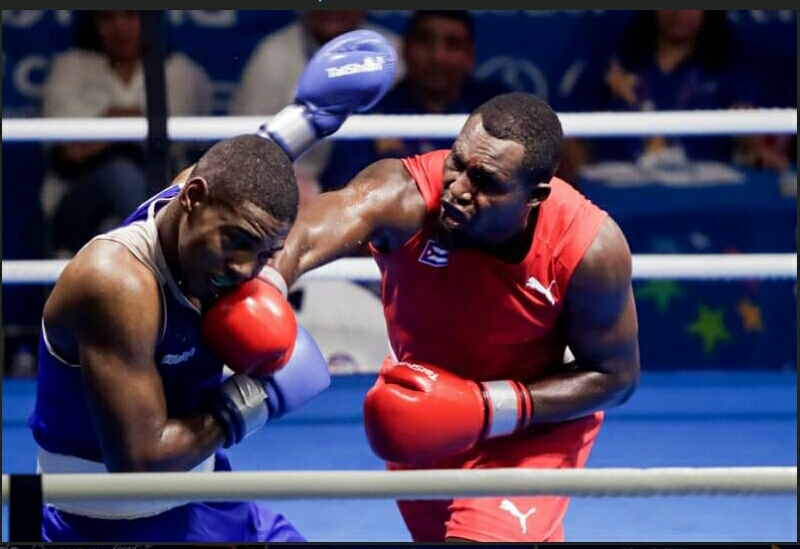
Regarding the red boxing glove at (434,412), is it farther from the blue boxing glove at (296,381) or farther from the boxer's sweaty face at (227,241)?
the boxer's sweaty face at (227,241)

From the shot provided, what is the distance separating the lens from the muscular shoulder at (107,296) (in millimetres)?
2137

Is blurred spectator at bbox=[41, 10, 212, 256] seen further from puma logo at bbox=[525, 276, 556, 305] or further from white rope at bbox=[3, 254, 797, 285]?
puma logo at bbox=[525, 276, 556, 305]

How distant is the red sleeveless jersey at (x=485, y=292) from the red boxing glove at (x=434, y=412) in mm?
88

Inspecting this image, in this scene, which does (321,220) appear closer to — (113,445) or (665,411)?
(113,445)

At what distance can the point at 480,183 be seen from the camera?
2492 millimetres

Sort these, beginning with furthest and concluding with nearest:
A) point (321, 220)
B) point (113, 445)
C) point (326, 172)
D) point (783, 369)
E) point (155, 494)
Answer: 1. point (783, 369)
2. point (326, 172)
3. point (321, 220)
4. point (113, 445)
5. point (155, 494)

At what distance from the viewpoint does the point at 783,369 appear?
4.96 meters

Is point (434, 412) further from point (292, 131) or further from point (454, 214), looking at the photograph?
point (292, 131)

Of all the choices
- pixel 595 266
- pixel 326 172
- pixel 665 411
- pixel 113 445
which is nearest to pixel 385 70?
pixel 595 266

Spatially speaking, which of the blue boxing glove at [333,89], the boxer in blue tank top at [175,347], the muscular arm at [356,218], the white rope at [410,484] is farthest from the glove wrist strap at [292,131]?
the white rope at [410,484]

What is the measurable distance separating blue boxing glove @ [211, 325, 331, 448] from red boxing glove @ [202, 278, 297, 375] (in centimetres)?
3

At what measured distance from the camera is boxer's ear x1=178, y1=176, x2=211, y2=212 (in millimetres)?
2174

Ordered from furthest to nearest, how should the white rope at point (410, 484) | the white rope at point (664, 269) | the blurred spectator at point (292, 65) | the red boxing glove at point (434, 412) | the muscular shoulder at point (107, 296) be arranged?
the blurred spectator at point (292, 65), the white rope at point (664, 269), the red boxing glove at point (434, 412), the muscular shoulder at point (107, 296), the white rope at point (410, 484)

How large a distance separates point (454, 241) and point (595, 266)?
10.5 inches
